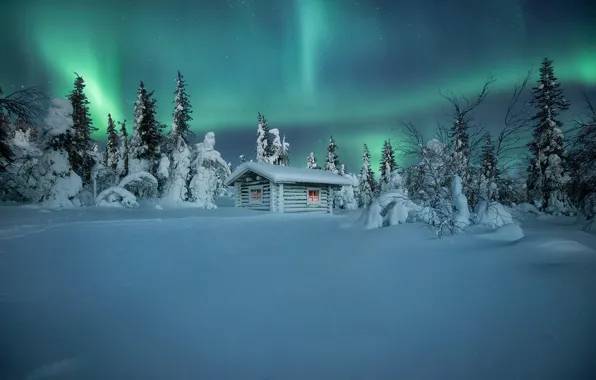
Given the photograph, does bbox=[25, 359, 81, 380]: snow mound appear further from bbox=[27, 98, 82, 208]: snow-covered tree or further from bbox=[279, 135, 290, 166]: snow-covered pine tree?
bbox=[279, 135, 290, 166]: snow-covered pine tree

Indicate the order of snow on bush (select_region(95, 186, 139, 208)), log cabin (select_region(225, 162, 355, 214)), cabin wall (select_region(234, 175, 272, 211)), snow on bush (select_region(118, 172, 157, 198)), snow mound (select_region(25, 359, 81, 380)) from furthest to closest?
1. snow on bush (select_region(118, 172, 157, 198))
2. cabin wall (select_region(234, 175, 272, 211))
3. log cabin (select_region(225, 162, 355, 214))
4. snow on bush (select_region(95, 186, 139, 208))
5. snow mound (select_region(25, 359, 81, 380))

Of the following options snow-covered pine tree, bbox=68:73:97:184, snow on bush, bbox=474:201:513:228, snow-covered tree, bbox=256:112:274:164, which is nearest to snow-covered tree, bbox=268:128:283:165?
snow-covered tree, bbox=256:112:274:164

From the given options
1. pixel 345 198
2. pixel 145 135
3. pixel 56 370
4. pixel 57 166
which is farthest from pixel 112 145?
pixel 56 370

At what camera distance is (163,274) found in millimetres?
5348

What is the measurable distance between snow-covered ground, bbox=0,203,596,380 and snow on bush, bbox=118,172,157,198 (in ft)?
49.7

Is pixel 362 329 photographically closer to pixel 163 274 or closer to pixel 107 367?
pixel 107 367

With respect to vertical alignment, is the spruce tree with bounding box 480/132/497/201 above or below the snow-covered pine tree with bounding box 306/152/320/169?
below

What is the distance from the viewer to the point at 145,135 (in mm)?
24609

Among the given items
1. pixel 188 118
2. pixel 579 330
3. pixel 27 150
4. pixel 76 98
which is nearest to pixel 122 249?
pixel 579 330

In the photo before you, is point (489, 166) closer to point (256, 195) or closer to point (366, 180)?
point (256, 195)

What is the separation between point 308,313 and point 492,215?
295 inches

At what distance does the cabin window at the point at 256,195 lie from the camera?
69.7 feet

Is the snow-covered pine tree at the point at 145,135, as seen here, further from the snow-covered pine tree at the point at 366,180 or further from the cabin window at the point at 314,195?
the snow-covered pine tree at the point at 366,180

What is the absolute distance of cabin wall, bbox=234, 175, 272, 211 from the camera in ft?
66.8
